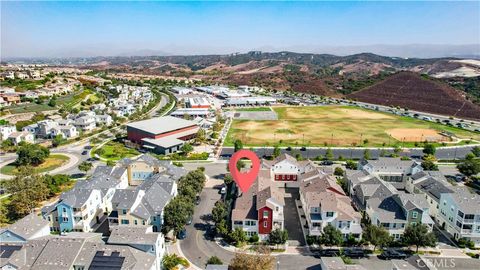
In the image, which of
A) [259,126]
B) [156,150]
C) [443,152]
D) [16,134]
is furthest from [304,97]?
[16,134]

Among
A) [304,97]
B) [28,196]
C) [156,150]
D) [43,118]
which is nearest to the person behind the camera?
[28,196]

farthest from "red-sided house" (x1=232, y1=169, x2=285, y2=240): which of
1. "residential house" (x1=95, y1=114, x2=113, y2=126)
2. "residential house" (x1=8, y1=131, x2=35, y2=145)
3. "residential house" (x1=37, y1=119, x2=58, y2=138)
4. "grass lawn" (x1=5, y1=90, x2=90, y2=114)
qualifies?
"grass lawn" (x1=5, y1=90, x2=90, y2=114)

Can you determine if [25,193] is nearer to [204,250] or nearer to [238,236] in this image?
[204,250]

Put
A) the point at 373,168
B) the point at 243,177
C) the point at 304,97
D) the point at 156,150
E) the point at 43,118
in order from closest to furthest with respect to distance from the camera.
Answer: the point at 243,177 < the point at 373,168 < the point at 156,150 < the point at 43,118 < the point at 304,97

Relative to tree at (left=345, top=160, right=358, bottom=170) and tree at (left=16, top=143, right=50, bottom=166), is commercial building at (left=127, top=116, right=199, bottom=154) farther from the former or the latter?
tree at (left=345, top=160, right=358, bottom=170)

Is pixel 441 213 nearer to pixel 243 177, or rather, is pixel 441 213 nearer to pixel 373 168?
pixel 373 168

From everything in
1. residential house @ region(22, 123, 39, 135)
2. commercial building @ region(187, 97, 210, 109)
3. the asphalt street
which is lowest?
the asphalt street

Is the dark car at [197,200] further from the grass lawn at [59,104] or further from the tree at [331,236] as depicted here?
the grass lawn at [59,104]
